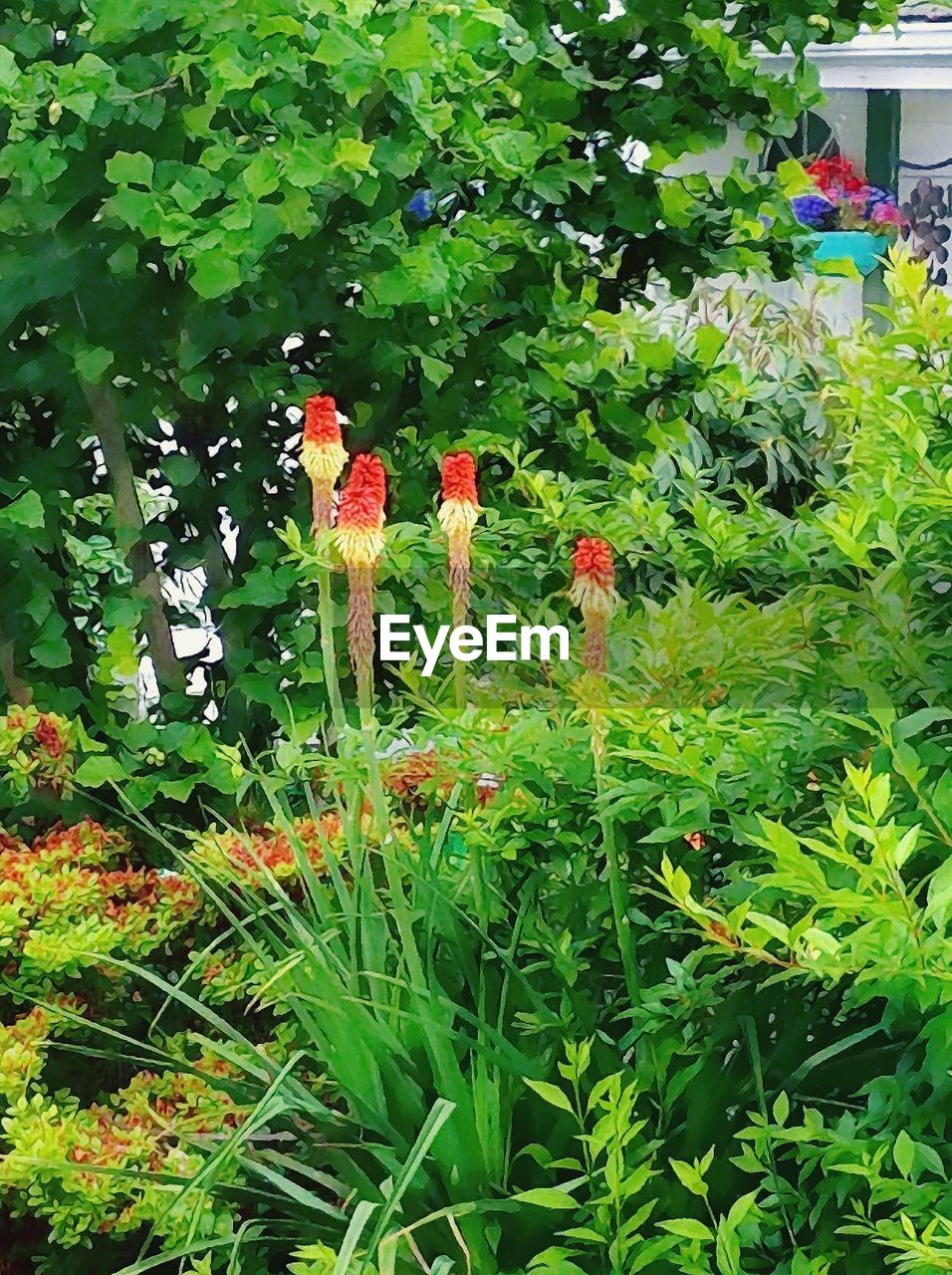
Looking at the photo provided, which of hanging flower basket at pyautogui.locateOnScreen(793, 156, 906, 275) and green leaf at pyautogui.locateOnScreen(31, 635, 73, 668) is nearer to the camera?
green leaf at pyautogui.locateOnScreen(31, 635, 73, 668)

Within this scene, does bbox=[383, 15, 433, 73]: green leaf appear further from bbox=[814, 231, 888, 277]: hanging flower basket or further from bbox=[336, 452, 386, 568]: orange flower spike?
bbox=[814, 231, 888, 277]: hanging flower basket

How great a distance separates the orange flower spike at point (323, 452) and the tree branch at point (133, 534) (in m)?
0.28

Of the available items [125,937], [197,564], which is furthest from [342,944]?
[197,564]

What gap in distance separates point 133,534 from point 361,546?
37 centimetres

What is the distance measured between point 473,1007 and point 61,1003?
0.50 metres

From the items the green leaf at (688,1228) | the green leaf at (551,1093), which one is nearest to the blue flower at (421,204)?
the green leaf at (551,1093)

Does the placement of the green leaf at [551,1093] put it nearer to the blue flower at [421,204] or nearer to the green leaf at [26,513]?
the green leaf at [26,513]

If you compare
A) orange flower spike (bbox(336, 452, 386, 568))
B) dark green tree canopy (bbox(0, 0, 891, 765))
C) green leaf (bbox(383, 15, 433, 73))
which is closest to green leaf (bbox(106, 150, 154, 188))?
dark green tree canopy (bbox(0, 0, 891, 765))

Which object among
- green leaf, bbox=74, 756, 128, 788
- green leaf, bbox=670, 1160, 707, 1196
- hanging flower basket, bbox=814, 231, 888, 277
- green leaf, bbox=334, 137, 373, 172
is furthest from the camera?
hanging flower basket, bbox=814, 231, 888, 277

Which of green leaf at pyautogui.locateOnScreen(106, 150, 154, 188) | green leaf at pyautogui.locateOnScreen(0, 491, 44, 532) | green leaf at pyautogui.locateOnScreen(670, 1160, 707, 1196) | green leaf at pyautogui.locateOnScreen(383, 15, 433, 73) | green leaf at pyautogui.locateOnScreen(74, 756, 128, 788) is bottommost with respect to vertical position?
green leaf at pyautogui.locateOnScreen(670, 1160, 707, 1196)

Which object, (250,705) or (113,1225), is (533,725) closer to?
(250,705)

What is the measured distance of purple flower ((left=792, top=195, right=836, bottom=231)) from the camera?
2182mm

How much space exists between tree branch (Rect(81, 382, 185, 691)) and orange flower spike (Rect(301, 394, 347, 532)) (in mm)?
283

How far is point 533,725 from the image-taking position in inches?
43.7
